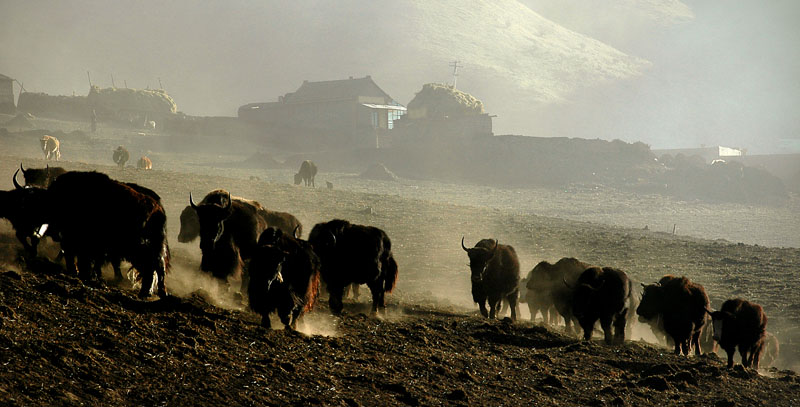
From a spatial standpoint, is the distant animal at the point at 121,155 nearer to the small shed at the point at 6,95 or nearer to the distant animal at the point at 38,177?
the distant animal at the point at 38,177

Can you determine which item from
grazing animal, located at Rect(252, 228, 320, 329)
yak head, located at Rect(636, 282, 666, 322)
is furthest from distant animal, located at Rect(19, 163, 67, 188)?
yak head, located at Rect(636, 282, 666, 322)

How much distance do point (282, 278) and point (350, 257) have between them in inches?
111

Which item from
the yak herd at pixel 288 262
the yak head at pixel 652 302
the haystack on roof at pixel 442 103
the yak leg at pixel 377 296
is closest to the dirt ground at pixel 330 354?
the yak leg at pixel 377 296

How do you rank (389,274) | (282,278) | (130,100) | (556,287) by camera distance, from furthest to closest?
(130,100)
(556,287)
(389,274)
(282,278)

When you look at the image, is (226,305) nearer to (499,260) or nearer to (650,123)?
(499,260)

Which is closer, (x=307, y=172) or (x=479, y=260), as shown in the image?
(x=479, y=260)

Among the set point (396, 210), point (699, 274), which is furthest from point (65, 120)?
point (699, 274)

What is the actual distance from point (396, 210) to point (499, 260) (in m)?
16.7

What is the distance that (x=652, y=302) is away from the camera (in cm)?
1359

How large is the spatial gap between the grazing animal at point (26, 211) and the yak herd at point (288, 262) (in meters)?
0.02

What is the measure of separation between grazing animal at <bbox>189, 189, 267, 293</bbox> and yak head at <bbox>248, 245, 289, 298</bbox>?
4.07 ft

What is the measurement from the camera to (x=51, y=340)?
6.98 meters

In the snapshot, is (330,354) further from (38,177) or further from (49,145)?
(49,145)

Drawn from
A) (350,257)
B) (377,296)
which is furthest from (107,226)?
(377,296)
